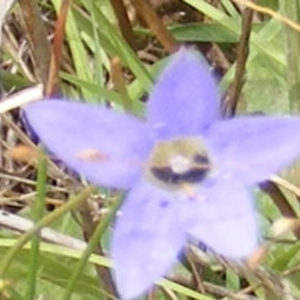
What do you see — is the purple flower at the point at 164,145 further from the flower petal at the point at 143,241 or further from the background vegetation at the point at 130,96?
the background vegetation at the point at 130,96

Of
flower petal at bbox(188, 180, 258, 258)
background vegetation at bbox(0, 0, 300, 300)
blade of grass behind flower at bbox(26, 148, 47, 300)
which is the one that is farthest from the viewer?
background vegetation at bbox(0, 0, 300, 300)

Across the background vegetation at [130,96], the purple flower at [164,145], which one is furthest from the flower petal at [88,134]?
the background vegetation at [130,96]

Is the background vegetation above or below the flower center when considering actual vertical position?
below

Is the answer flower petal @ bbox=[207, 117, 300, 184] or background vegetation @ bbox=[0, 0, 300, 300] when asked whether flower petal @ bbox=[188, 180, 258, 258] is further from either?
background vegetation @ bbox=[0, 0, 300, 300]

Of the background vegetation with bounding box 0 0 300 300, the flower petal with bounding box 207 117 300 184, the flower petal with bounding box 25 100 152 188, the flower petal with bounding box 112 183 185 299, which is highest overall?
the flower petal with bounding box 25 100 152 188

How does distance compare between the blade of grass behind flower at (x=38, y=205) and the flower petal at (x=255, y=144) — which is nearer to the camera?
the flower petal at (x=255, y=144)

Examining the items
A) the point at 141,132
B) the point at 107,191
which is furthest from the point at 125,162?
the point at 107,191

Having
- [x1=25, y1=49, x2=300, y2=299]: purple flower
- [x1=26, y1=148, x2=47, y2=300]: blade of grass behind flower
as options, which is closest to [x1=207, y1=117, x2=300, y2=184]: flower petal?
[x1=25, y1=49, x2=300, y2=299]: purple flower

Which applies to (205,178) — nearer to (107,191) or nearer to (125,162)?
(125,162)
